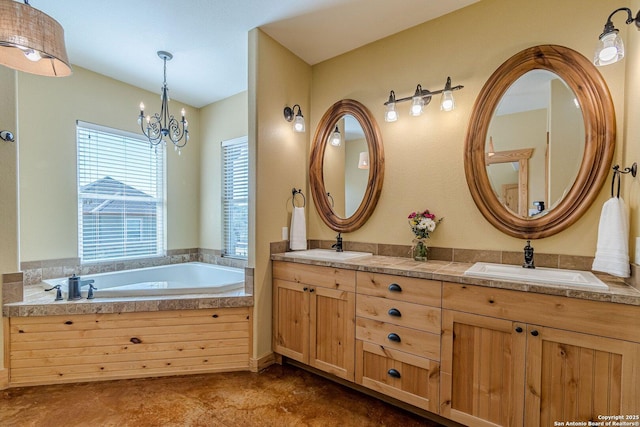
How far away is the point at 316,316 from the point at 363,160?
1.38m

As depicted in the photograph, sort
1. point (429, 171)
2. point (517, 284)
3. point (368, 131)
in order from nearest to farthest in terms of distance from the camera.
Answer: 1. point (517, 284)
2. point (429, 171)
3. point (368, 131)

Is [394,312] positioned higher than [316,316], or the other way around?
[394,312]

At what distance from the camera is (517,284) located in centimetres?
145

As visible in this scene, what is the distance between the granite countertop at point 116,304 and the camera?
2094 mm

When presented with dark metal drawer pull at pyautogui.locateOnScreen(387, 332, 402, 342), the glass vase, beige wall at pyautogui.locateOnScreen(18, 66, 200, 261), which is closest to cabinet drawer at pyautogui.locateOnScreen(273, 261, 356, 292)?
dark metal drawer pull at pyautogui.locateOnScreen(387, 332, 402, 342)

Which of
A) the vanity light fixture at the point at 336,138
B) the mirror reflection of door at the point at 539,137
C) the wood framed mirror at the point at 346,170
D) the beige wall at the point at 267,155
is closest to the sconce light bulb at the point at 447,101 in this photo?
the mirror reflection of door at the point at 539,137

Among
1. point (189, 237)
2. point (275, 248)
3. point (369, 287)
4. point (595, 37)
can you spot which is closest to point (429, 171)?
point (369, 287)

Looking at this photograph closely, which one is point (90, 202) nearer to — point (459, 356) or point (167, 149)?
point (167, 149)

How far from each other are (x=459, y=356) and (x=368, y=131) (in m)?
1.81

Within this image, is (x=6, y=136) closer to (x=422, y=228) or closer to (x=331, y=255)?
(x=331, y=255)

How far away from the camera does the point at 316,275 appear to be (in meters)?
2.23

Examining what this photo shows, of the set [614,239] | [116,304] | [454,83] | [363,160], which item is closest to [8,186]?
[116,304]

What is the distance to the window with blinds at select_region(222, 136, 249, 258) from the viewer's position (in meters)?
3.66

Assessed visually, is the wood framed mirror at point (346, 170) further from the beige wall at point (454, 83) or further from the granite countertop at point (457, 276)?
the granite countertop at point (457, 276)
